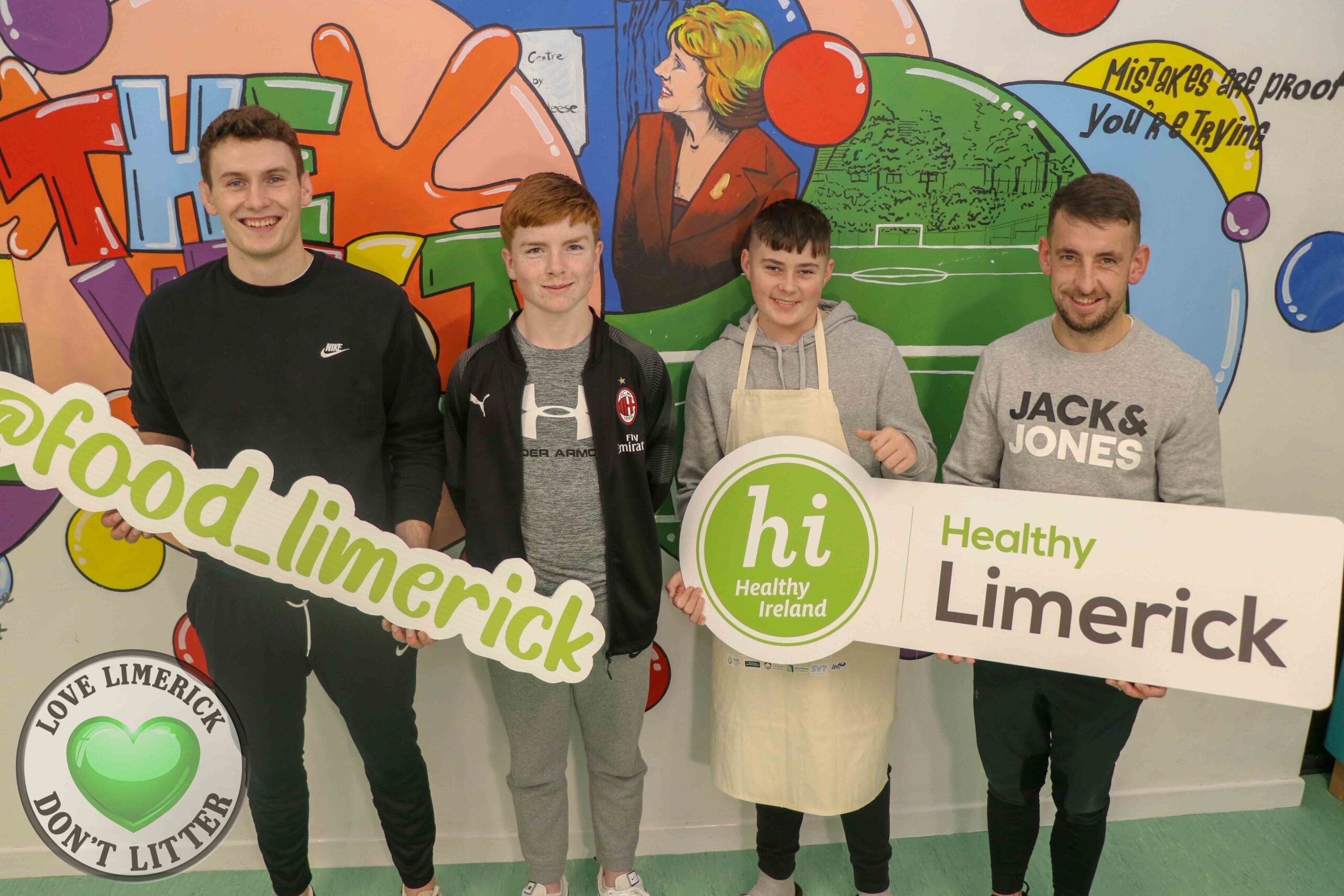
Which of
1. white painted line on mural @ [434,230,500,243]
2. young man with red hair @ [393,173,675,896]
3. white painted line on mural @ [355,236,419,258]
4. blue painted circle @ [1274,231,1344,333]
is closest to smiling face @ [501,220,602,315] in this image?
young man with red hair @ [393,173,675,896]

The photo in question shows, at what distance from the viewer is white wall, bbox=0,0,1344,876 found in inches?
80.3

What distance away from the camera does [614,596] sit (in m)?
1.79

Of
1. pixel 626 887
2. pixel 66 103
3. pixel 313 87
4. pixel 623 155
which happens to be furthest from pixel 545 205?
pixel 626 887

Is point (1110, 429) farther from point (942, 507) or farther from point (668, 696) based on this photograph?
point (668, 696)

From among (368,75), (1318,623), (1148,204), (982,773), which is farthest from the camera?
(982,773)

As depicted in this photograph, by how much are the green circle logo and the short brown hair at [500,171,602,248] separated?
0.65 m

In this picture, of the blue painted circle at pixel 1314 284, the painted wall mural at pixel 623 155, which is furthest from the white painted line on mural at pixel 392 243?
the blue painted circle at pixel 1314 284

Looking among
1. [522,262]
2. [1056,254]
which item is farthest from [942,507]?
[522,262]

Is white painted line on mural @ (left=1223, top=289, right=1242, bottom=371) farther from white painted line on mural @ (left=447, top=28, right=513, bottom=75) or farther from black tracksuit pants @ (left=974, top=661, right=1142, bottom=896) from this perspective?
white painted line on mural @ (left=447, top=28, right=513, bottom=75)

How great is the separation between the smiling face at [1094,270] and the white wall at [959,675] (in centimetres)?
57

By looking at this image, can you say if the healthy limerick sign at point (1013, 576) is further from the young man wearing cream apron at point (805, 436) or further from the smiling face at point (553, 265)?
the smiling face at point (553, 265)

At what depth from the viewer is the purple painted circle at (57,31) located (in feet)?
6.10

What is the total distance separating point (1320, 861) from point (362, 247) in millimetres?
2977

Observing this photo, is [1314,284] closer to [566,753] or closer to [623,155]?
[623,155]
